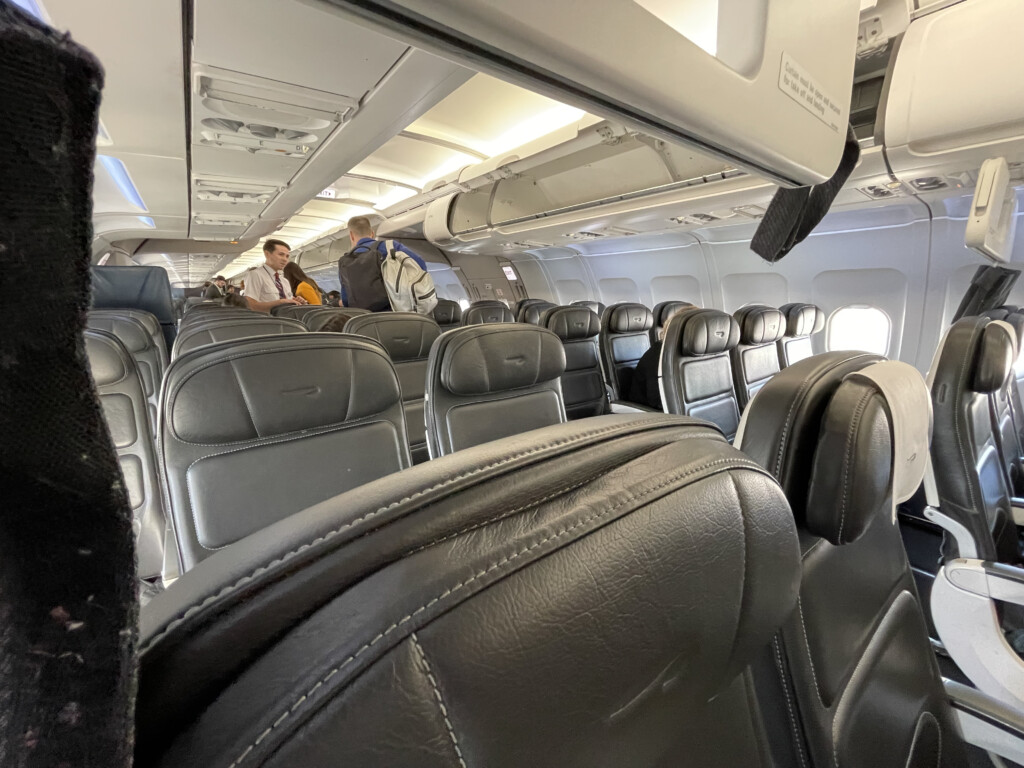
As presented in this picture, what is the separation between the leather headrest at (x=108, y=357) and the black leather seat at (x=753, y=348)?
156 inches

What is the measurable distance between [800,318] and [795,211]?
4297mm

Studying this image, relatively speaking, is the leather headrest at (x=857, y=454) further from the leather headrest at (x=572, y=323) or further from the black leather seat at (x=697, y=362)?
the leather headrest at (x=572, y=323)

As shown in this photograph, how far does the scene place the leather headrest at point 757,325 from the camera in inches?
151

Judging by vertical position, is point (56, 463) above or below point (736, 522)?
above

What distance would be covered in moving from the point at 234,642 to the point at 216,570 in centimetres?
5

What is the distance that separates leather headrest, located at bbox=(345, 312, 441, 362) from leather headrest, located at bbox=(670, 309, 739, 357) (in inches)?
66.2

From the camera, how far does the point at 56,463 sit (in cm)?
20

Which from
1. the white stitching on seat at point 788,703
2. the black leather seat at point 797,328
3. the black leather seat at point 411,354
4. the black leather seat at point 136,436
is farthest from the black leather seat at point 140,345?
the black leather seat at point 797,328

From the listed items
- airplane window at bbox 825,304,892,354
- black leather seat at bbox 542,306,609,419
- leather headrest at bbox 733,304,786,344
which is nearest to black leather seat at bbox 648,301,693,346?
leather headrest at bbox 733,304,786,344

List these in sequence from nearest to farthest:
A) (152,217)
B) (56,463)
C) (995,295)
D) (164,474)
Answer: (56,463)
(164,474)
(995,295)
(152,217)

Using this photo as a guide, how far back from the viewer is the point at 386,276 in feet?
12.3

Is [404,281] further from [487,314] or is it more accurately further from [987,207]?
[987,207]

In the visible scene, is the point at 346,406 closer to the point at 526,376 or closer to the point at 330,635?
the point at 526,376

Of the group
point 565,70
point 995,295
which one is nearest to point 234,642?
point 565,70
